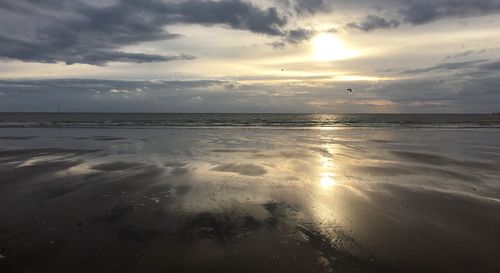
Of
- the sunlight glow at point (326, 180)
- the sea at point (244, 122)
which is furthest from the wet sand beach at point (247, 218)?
the sea at point (244, 122)

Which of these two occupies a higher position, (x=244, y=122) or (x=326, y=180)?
(x=326, y=180)

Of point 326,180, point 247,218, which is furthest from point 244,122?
point 247,218

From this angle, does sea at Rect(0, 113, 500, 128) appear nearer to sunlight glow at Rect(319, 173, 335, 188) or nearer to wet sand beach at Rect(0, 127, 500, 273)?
wet sand beach at Rect(0, 127, 500, 273)

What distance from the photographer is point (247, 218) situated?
7578 mm

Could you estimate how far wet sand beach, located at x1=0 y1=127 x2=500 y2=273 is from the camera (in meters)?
5.56

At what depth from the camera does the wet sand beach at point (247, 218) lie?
556 centimetres

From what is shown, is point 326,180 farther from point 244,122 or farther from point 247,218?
point 244,122

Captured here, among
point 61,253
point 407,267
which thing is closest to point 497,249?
point 407,267

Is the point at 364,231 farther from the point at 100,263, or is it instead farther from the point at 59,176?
the point at 59,176

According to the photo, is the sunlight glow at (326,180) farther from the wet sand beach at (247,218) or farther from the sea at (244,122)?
the sea at (244,122)

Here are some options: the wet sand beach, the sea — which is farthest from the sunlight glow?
the sea

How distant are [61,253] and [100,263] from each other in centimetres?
82

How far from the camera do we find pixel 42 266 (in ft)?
17.4

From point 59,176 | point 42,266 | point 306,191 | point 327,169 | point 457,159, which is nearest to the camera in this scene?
point 42,266
